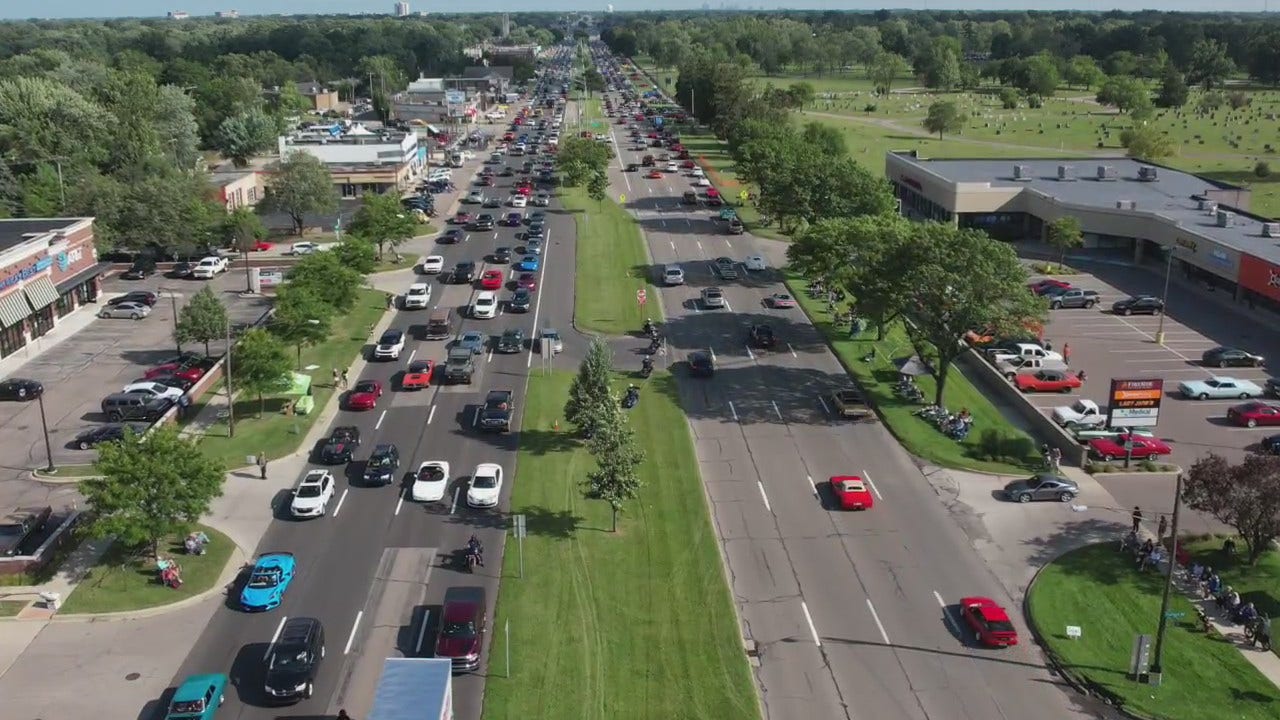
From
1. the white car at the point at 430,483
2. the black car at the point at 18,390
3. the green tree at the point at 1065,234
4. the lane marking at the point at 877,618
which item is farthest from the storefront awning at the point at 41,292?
the green tree at the point at 1065,234

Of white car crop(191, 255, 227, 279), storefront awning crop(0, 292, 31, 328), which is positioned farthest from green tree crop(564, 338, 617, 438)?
white car crop(191, 255, 227, 279)

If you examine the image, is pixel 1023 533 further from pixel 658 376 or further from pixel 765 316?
pixel 765 316

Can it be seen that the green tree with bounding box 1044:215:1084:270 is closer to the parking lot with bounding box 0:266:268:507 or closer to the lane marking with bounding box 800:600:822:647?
the lane marking with bounding box 800:600:822:647

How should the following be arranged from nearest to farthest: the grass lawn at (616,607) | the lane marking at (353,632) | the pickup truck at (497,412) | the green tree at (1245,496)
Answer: the grass lawn at (616,607) → the lane marking at (353,632) → the green tree at (1245,496) → the pickup truck at (497,412)

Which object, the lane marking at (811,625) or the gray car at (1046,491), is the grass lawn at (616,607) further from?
the gray car at (1046,491)

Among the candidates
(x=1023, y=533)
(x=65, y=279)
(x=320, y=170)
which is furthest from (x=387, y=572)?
(x=320, y=170)

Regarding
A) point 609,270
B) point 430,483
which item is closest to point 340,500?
point 430,483
